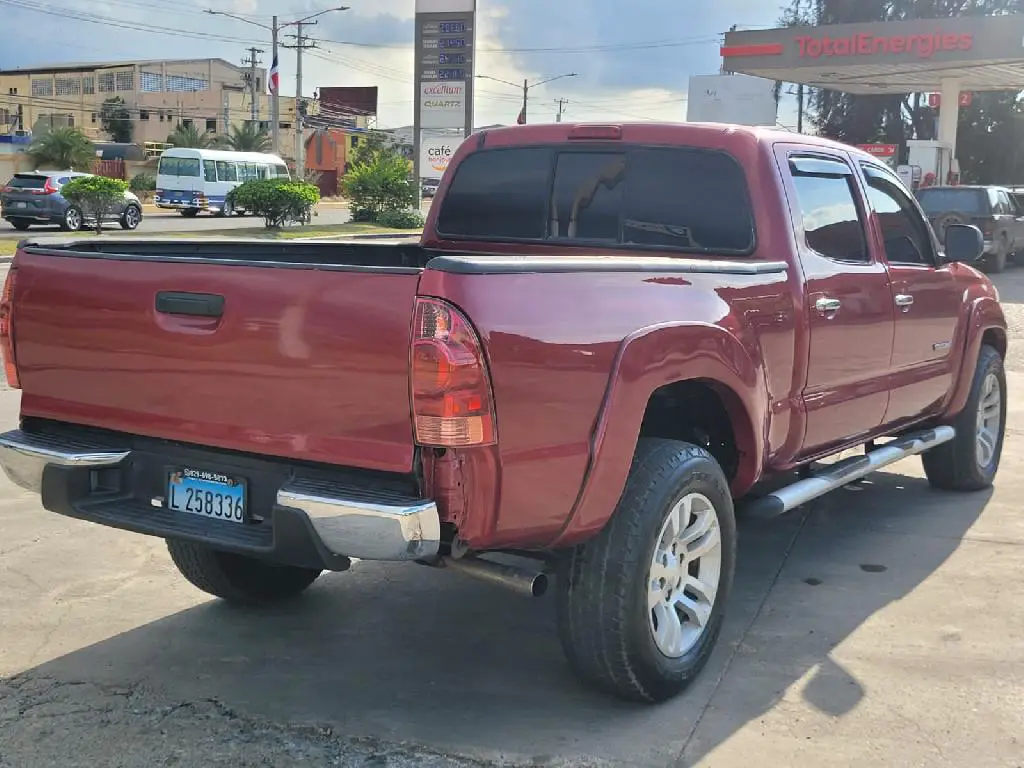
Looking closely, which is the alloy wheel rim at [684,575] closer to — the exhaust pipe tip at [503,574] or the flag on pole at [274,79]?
the exhaust pipe tip at [503,574]

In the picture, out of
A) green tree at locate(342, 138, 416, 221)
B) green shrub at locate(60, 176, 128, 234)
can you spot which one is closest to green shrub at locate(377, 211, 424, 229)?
green tree at locate(342, 138, 416, 221)

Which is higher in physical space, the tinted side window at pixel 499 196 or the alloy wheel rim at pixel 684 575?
the tinted side window at pixel 499 196

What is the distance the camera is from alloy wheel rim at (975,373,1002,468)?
22.1ft

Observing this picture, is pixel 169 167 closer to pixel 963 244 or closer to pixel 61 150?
pixel 61 150

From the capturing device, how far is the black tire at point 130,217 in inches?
1205

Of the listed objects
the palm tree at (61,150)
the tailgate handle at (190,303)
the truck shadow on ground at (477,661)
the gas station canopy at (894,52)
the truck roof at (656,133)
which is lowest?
the truck shadow on ground at (477,661)

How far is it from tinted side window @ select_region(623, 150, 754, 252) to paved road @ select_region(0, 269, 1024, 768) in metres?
1.56

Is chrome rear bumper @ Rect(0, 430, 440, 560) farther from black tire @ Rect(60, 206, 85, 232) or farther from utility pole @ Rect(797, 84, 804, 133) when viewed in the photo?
utility pole @ Rect(797, 84, 804, 133)

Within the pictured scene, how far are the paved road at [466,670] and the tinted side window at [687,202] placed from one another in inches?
61.2

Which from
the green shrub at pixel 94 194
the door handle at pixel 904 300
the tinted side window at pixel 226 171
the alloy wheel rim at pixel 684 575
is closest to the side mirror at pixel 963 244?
the door handle at pixel 904 300

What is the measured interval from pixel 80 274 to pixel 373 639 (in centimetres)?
176

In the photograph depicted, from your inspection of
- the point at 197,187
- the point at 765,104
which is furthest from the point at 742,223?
the point at 197,187

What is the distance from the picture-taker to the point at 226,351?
3.38 m

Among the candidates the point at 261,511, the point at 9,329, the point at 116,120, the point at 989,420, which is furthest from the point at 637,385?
the point at 116,120
